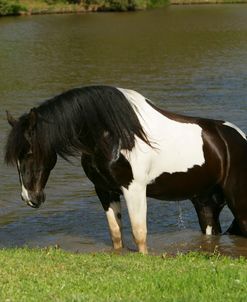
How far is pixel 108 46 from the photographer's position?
4231cm

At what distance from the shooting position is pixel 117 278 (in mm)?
6168

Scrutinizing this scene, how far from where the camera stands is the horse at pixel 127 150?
25.2 ft

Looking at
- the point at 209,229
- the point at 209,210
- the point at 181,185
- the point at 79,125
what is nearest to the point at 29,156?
the point at 79,125

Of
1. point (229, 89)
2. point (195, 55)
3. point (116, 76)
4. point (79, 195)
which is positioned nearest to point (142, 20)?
point (195, 55)

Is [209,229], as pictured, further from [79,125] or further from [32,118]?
[32,118]

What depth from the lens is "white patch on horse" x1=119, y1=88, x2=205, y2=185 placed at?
7945mm

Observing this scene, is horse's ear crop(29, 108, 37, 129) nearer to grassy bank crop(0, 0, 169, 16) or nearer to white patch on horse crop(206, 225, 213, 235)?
white patch on horse crop(206, 225, 213, 235)

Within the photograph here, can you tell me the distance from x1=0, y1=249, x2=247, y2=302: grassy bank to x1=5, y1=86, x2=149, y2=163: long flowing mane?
3.61 ft

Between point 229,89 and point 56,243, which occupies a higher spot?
point 56,243

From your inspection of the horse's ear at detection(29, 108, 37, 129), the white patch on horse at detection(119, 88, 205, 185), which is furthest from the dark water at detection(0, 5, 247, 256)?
the horse's ear at detection(29, 108, 37, 129)

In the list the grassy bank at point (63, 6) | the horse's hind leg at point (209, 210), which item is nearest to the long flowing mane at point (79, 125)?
the horse's hind leg at point (209, 210)

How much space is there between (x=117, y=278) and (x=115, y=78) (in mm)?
23169

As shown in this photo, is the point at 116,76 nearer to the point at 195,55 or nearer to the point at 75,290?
the point at 195,55

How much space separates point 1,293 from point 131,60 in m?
30.3
